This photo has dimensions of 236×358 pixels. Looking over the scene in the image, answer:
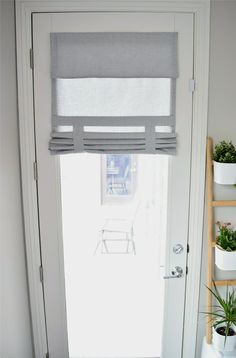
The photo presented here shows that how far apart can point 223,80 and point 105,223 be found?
1059 millimetres

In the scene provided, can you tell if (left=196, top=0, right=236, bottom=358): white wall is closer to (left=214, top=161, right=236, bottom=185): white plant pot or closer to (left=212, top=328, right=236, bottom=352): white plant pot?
(left=214, top=161, right=236, bottom=185): white plant pot

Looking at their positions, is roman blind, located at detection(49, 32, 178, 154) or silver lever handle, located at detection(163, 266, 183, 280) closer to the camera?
roman blind, located at detection(49, 32, 178, 154)

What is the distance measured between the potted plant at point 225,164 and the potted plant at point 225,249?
0.28m

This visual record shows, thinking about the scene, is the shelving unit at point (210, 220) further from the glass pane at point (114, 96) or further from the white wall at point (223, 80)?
the glass pane at point (114, 96)

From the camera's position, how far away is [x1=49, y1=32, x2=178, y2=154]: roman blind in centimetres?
163

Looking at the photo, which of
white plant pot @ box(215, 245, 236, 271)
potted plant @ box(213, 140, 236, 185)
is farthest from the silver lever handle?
potted plant @ box(213, 140, 236, 185)

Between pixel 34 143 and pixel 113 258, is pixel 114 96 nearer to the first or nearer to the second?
pixel 34 143

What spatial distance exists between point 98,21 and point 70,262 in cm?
140

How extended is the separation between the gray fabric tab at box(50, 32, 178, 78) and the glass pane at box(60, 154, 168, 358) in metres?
0.46

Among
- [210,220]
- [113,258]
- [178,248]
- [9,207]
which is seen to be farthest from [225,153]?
[9,207]

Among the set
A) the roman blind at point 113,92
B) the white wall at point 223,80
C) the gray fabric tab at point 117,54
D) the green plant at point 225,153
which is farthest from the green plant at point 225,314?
the gray fabric tab at point 117,54

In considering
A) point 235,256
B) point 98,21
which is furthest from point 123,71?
point 235,256

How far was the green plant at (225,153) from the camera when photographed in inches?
63.0

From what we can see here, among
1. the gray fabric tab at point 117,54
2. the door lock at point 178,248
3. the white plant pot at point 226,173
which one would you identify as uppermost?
the gray fabric tab at point 117,54
